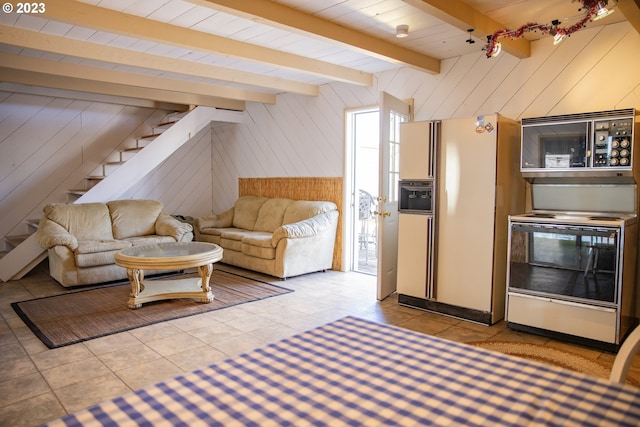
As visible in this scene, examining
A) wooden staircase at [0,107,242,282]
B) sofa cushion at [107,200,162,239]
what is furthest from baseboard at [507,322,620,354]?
wooden staircase at [0,107,242,282]

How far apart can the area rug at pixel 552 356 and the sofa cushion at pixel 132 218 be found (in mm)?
4412

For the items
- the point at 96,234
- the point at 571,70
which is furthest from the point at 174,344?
the point at 571,70

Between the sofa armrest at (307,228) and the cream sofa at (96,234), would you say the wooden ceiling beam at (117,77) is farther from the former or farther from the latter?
the sofa armrest at (307,228)

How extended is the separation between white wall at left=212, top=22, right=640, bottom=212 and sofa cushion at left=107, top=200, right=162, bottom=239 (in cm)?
181

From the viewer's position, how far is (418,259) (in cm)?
396

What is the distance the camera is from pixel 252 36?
12.7ft

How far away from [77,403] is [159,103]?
5.54m

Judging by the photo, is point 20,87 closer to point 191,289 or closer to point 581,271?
point 191,289

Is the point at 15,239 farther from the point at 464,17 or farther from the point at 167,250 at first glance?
the point at 464,17

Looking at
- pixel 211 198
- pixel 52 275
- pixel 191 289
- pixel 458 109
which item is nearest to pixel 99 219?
pixel 52 275

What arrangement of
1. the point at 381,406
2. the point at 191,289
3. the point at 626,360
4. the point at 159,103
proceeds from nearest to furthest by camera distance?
the point at 381,406 → the point at 626,360 → the point at 191,289 → the point at 159,103

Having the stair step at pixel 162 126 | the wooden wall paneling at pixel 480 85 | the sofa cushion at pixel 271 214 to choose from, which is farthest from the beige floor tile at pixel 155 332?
the stair step at pixel 162 126

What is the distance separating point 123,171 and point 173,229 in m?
1.20

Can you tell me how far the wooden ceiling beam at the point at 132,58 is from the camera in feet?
12.0
